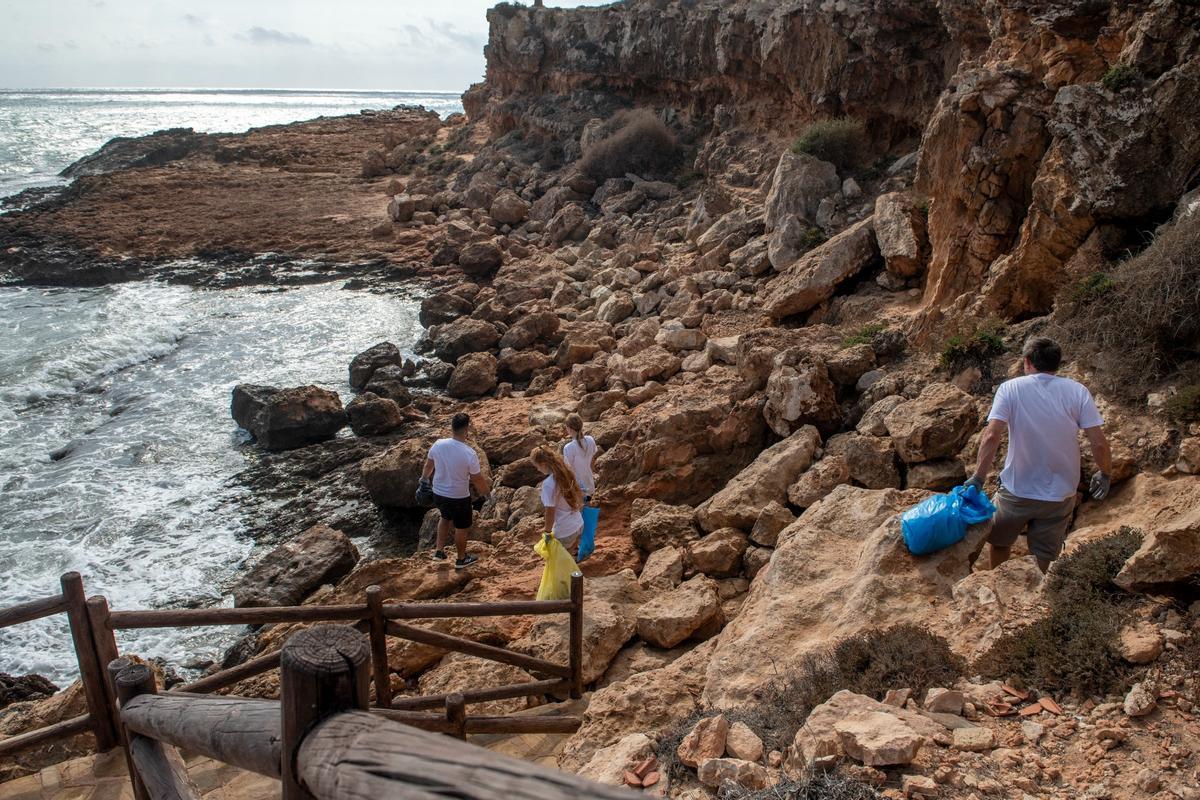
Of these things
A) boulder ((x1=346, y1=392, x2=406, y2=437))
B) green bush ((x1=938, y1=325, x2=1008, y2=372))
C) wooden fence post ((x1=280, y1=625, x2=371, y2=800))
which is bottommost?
boulder ((x1=346, y1=392, x2=406, y2=437))

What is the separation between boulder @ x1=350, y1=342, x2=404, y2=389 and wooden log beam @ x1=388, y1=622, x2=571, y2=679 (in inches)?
451

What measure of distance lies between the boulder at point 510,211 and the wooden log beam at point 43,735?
77.6 feet

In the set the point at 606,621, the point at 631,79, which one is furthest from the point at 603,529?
the point at 631,79

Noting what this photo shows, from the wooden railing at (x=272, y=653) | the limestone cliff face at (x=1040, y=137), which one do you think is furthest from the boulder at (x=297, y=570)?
the limestone cliff face at (x=1040, y=137)

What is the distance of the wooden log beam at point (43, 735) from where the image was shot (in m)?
4.41

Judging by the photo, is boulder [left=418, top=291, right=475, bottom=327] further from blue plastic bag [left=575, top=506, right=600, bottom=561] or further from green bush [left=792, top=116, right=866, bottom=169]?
blue plastic bag [left=575, top=506, right=600, bottom=561]

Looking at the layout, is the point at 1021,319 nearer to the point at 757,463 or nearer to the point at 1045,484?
the point at 757,463

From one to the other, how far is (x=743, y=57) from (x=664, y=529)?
20122mm

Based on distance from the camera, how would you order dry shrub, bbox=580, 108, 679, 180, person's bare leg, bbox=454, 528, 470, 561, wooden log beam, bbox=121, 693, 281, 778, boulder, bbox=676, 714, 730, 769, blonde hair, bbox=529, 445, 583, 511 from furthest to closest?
dry shrub, bbox=580, 108, 679, 180, person's bare leg, bbox=454, 528, 470, 561, blonde hair, bbox=529, 445, 583, 511, boulder, bbox=676, 714, 730, 769, wooden log beam, bbox=121, 693, 281, 778

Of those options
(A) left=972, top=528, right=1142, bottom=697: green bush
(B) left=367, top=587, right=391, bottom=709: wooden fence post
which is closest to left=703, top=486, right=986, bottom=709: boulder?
(A) left=972, top=528, right=1142, bottom=697: green bush

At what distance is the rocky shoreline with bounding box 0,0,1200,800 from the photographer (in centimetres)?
366

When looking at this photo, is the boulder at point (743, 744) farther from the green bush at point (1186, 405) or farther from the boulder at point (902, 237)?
the boulder at point (902, 237)

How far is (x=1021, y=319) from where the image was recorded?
27.9ft

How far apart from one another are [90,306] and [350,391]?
1108cm
